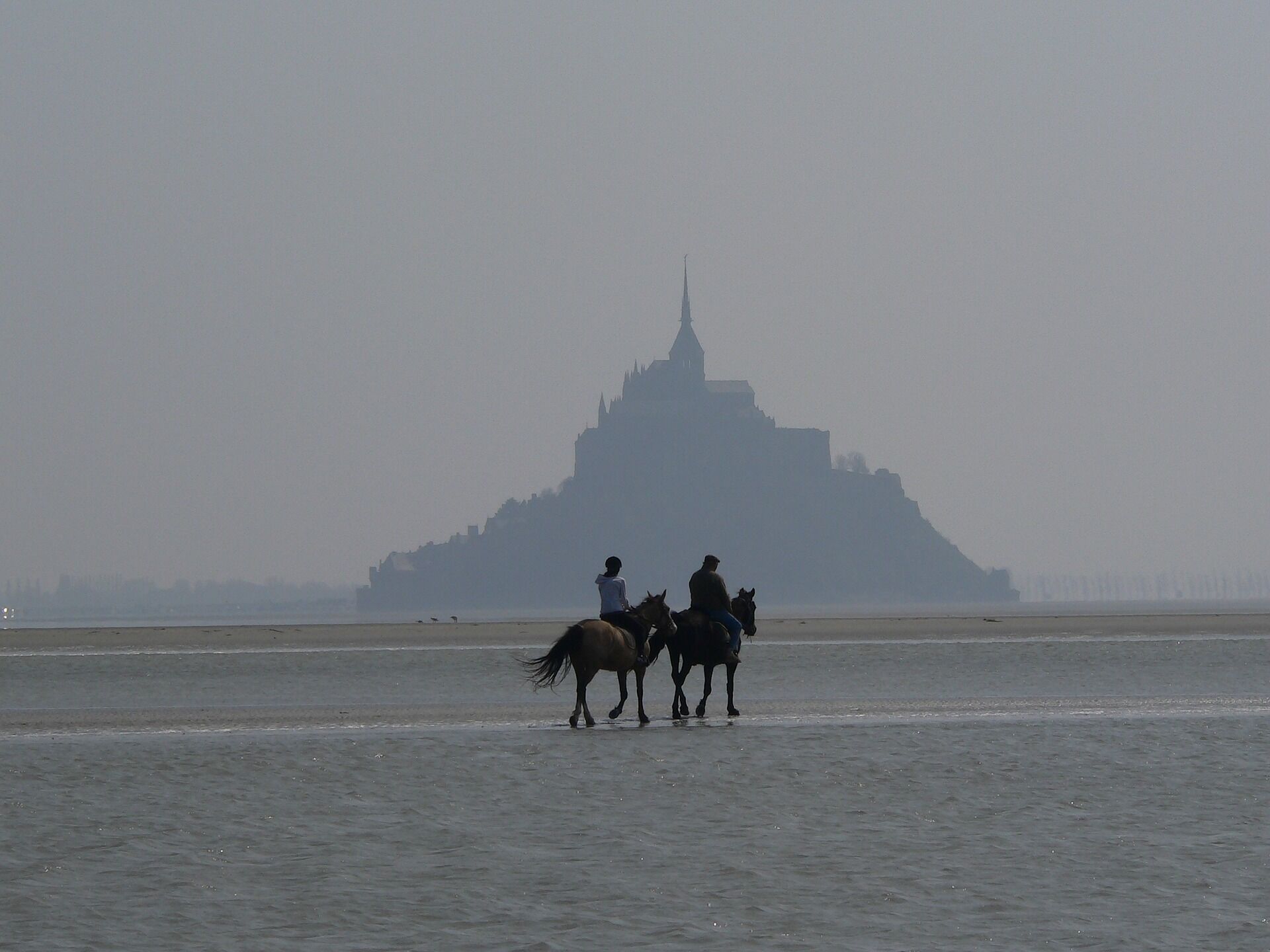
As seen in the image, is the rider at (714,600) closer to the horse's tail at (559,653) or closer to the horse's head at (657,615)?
the horse's head at (657,615)

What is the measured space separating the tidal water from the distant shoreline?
30.8 meters

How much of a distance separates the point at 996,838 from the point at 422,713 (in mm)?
14044

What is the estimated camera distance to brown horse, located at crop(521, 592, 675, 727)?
22297mm

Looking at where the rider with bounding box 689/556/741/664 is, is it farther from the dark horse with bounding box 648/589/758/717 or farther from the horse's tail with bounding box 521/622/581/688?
the horse's tail with bounding box 521/622/581/688

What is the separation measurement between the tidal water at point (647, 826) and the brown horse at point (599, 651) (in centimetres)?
67

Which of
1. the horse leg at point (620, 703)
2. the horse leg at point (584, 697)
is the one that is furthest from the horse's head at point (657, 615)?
the horse leg at point (584, 697)

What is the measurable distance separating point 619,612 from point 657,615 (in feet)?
1.84

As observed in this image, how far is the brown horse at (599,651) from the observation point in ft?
73.2

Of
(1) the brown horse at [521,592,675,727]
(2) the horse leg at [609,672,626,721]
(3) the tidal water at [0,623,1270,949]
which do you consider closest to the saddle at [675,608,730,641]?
(1) the brown horse at [521,592,675,727]

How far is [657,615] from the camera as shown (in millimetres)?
23672

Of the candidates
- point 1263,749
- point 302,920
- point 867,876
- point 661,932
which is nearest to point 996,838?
point 867,876

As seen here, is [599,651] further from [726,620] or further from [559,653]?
[726,620]

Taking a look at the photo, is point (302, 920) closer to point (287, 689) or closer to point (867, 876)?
point (867, 876)

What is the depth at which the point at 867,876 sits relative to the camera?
41.0 feet
